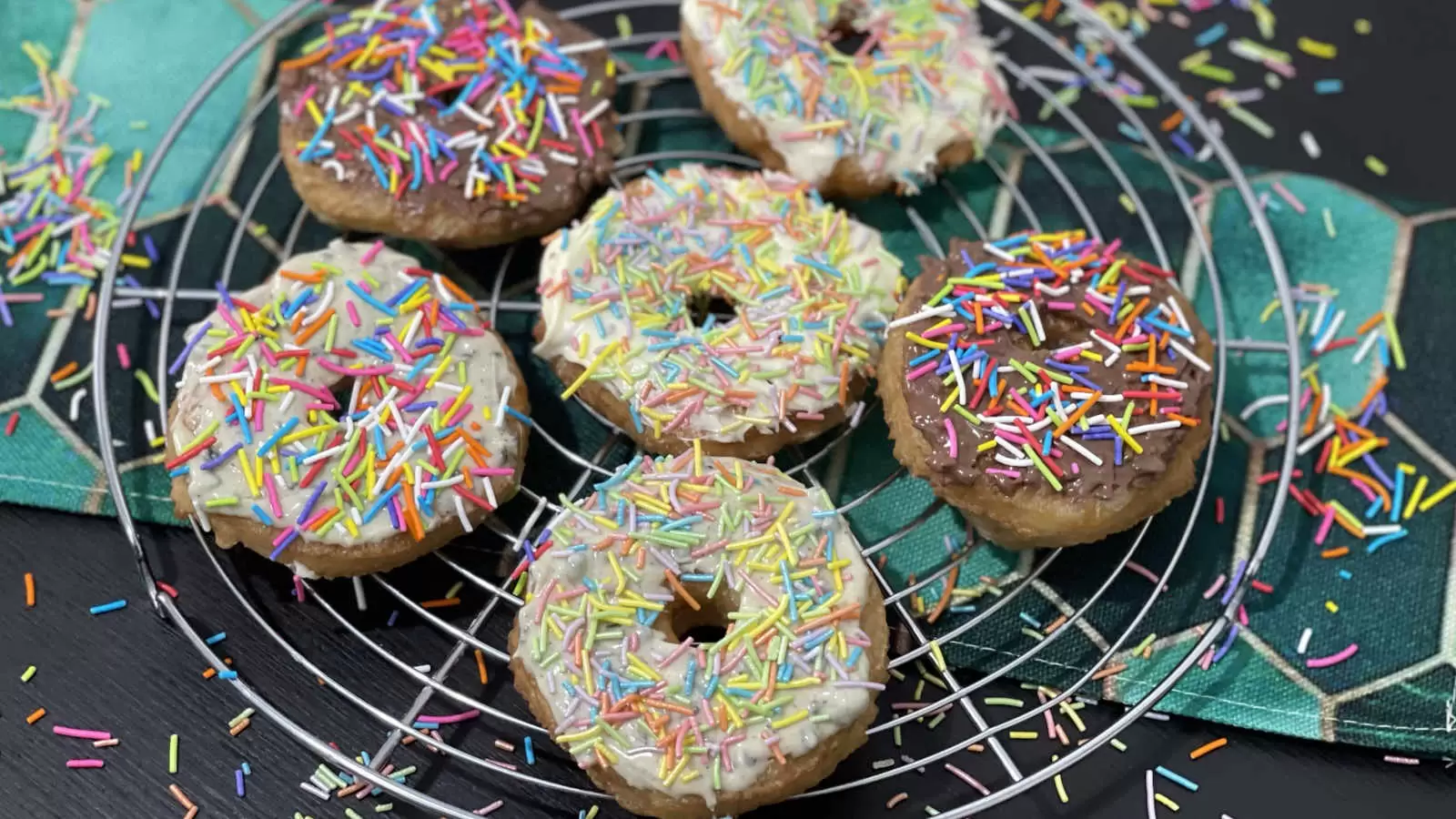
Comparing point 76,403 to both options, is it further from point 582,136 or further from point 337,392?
point 582,136

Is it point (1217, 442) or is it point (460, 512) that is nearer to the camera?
point (460, 512)

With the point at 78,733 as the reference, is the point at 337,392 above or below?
above

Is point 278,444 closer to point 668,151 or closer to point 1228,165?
point 668,151

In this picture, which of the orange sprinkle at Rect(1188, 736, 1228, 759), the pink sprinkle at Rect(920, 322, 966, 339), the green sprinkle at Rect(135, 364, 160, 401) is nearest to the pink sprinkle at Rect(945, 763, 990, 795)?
the orange sprinkle at Rect(1188, 736, 1228, 759)

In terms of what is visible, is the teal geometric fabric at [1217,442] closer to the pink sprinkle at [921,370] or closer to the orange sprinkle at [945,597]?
the orange sprinkle at [945,597]

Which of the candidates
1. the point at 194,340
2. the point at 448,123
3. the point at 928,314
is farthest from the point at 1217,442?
the point at 194,340

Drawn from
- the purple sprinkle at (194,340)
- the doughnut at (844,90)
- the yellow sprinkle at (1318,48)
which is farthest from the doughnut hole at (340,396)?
the yellow sprinkle at (1318,48)
